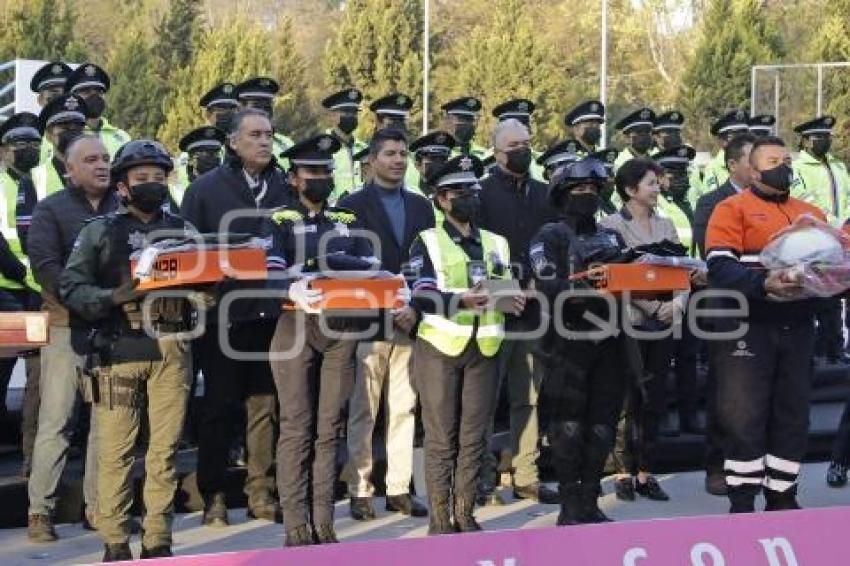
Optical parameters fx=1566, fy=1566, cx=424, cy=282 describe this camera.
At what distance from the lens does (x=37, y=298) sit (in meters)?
9.22

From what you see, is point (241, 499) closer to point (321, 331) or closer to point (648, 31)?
point (321, 331)

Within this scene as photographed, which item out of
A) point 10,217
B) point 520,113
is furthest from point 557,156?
point 10,217

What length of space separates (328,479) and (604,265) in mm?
1820

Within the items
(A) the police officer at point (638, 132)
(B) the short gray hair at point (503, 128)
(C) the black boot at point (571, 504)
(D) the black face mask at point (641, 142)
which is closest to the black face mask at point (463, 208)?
(B) the short gray hair at point (503, 128)

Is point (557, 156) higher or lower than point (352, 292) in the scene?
higher

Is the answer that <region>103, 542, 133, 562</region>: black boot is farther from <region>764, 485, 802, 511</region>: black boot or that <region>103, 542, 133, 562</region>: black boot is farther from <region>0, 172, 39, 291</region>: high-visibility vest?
<region>764, 485, 802, 511</region>: black boot

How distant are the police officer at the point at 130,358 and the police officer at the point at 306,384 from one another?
67cm

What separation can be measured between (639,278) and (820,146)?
680 cm

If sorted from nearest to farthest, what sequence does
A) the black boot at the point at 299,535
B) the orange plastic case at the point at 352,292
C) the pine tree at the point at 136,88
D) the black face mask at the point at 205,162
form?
1. the orange plastic case at the point at 352,292
2. the black boot at the point at 299,535
3. the black face mask at the point at 205,162
4. the pine tree at the point at 136,88

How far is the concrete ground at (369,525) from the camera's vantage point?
8.21m

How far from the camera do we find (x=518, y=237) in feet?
31.9

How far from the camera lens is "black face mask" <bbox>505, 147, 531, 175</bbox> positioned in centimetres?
966

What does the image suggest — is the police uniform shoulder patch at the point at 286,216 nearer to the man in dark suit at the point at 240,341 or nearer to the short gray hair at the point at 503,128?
the man in dark suit at the point at 240,341

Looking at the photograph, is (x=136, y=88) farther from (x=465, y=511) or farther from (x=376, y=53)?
(x=465, y=511)
